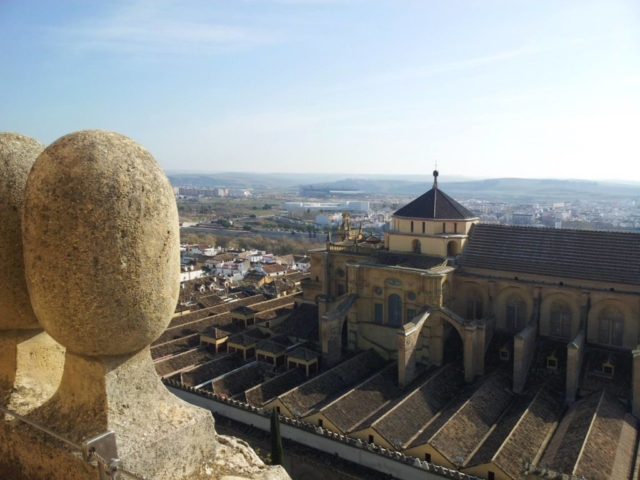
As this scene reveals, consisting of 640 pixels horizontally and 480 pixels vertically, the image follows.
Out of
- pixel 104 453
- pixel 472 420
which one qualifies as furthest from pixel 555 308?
pixel 104 453

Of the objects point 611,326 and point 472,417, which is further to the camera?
point 611,326

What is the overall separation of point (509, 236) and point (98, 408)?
990 inches

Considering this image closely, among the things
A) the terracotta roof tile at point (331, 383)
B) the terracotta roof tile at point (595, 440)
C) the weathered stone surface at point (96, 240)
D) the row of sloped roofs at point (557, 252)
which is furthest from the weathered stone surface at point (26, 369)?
the row of sloped roofs at point (557, 252)

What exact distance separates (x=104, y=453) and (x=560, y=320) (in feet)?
79.3

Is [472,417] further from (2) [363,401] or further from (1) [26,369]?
(1) [26,369]

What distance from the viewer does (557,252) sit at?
2522 cm

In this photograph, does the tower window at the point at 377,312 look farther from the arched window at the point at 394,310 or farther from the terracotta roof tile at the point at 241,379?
the terracotta roof tile at the point at 241,379

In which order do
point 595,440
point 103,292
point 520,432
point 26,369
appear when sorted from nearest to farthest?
point 103,292
point 26,369
point 595,440
point 520,432

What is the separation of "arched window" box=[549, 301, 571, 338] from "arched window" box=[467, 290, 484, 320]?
3.32 m

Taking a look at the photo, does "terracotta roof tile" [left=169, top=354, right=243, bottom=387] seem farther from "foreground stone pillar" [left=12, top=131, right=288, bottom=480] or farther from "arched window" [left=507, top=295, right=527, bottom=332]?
"foreground stone pillar" [left=12, top=131, right=288, bottom=480]

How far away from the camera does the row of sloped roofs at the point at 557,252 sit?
23.6 m

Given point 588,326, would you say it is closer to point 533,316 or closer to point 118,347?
point 533,316

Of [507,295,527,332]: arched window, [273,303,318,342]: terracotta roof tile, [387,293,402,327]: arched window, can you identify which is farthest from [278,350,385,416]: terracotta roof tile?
[507,295,527,332]: arched window

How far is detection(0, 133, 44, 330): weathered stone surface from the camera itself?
18.1ft
